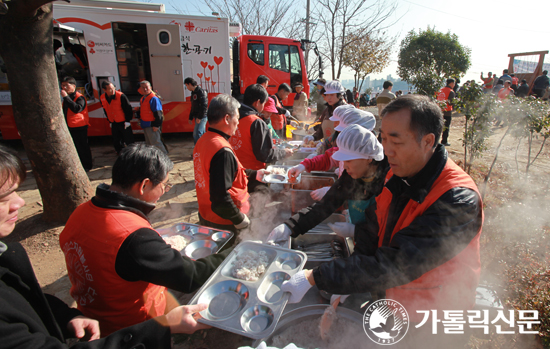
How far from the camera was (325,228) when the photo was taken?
287cm

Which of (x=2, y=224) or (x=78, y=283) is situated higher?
(x=2, y=224)

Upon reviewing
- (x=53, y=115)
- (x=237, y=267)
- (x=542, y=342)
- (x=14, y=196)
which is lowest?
(x=542, y=342)

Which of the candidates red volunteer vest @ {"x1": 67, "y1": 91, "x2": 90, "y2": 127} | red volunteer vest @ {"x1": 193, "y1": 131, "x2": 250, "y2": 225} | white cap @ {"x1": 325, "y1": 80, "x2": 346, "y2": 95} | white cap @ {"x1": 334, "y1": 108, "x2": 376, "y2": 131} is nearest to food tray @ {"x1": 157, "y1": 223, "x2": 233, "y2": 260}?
red volunteer vest @ {"x1": 193, "y1": 131, "x2": 250, "y2": 225}

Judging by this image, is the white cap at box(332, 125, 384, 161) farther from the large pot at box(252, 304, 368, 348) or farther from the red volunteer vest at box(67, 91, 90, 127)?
the red volunteer vest at box(67, 91, 90, 127)

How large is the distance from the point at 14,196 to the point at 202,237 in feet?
4.45

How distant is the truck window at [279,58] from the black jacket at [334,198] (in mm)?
8813

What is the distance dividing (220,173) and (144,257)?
115 cm

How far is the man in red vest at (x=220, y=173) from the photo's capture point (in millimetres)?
2420

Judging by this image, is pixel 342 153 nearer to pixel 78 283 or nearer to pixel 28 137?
pixel 78 283

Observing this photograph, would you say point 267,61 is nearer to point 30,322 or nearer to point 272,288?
point 272,288

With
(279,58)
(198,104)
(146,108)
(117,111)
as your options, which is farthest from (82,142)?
(279,58)

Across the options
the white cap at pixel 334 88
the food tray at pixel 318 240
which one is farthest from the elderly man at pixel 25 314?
the white cap at pixel 334 88

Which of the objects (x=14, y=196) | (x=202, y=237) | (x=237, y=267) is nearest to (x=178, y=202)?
(x=202, y=237)

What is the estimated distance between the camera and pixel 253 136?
11.7 ft
